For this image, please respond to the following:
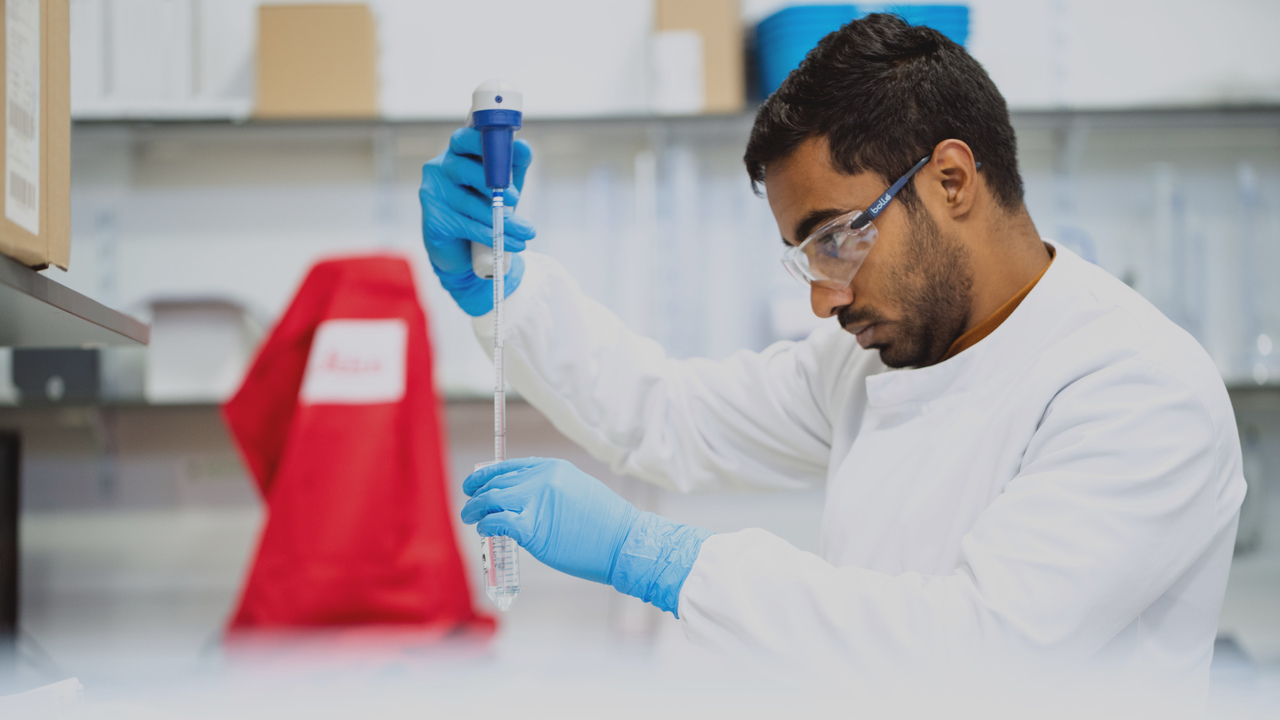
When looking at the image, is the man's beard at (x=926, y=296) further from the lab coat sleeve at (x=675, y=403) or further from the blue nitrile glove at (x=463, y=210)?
the blue nitrile glove at (x=463, y=210)

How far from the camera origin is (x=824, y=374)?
4.03 ft

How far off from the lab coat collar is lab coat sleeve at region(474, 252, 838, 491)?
217 millimetres

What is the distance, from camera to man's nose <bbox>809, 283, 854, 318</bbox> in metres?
0.99

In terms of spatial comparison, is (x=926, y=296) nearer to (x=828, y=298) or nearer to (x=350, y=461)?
(x=828, y=298)

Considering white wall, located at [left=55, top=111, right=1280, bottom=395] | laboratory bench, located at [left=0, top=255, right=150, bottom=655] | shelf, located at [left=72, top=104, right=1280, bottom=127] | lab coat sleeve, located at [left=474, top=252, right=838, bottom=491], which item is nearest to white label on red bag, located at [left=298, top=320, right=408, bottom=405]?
white wall, located at [left=55, top=111, right=1280, bottom=395]

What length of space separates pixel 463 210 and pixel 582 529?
42 cm

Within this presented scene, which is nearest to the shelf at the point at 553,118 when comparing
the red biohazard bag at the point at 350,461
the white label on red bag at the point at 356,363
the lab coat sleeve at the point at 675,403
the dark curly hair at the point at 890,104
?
the red biohazard bag at the point at 350,461

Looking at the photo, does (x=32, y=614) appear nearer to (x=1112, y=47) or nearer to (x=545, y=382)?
(x=545, y=382)

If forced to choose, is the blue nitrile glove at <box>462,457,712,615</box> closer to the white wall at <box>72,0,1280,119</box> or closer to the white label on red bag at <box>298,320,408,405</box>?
the white label on red bag at <box>298,320,408,405</box>

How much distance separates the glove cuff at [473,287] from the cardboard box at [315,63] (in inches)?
37.2

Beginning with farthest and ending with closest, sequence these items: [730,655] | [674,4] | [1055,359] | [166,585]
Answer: [166,585] → [674,4] → [1055,359] → [730,655]

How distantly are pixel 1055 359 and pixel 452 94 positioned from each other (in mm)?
1656

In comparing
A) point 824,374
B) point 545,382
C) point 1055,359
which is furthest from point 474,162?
point 1055,359

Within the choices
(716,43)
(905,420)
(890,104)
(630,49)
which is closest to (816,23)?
(716,43)
